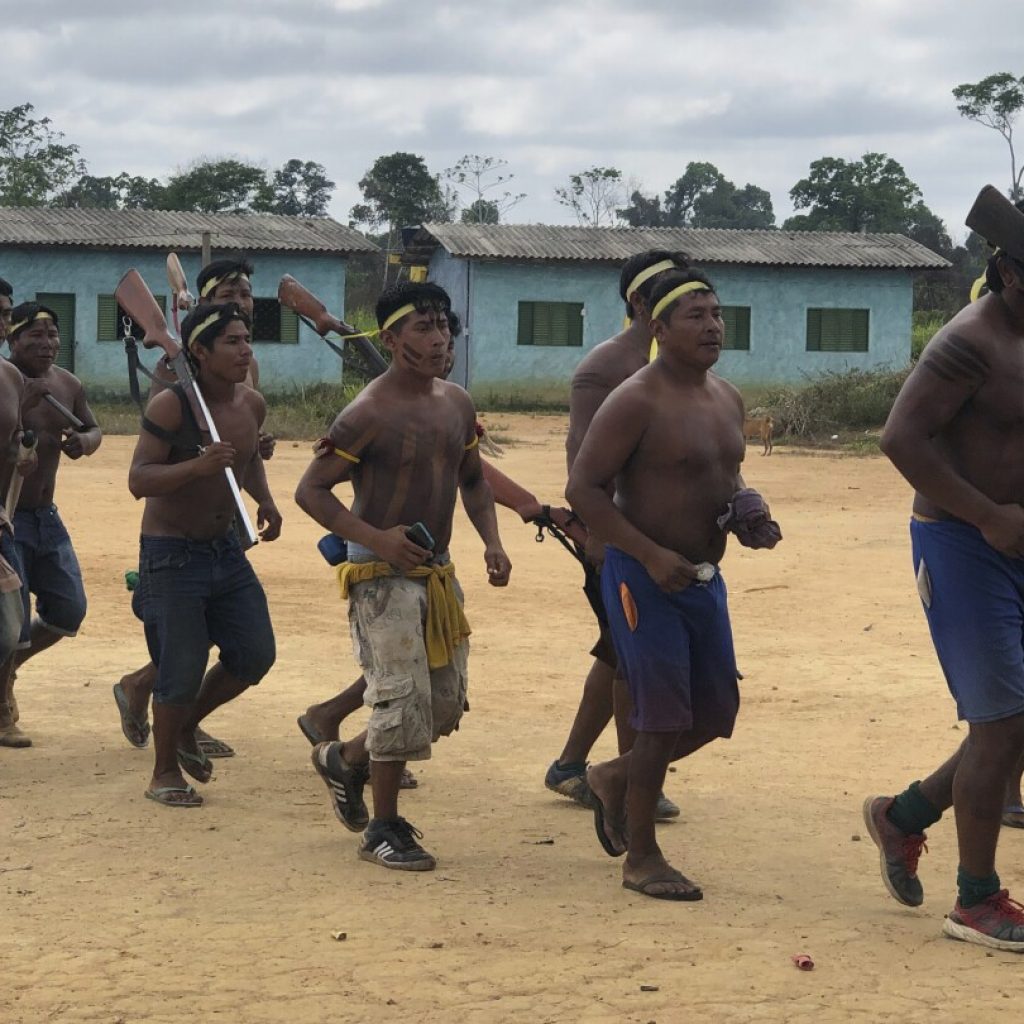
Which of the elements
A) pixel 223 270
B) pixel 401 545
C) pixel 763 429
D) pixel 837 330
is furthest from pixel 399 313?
pixel 837 330

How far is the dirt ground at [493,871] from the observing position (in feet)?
13.7

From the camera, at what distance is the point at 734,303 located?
114 ft

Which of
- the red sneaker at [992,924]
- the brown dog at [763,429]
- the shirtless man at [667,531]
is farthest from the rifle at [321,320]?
the brown dog at [763,429]

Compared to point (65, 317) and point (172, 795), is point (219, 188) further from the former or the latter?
point (172, 795)

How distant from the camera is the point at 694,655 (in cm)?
513

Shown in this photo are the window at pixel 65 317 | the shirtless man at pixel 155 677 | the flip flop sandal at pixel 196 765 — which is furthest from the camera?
the window at pixel 65 317

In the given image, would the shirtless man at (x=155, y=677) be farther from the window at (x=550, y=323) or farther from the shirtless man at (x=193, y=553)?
the window at (x=550, y=323)

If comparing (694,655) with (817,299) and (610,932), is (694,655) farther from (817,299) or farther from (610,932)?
(817,299)

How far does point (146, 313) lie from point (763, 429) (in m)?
18.5

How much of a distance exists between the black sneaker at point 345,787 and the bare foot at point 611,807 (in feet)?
2.76

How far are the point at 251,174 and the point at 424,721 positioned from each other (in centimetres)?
4190

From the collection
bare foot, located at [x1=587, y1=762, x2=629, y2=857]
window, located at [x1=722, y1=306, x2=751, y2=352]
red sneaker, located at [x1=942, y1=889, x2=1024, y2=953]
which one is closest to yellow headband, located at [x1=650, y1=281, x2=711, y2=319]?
bare foot, located at [x1=587, y1=762, x2=629, y2=857]

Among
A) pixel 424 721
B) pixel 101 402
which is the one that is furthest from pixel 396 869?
pixel 101 402

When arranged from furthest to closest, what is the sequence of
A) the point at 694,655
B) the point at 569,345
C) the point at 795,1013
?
the point at 569,345 → the point at 694,655 → the point at 795,1013
